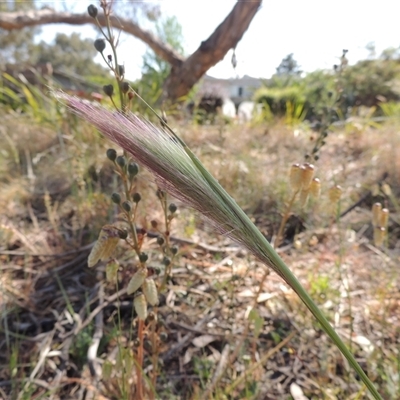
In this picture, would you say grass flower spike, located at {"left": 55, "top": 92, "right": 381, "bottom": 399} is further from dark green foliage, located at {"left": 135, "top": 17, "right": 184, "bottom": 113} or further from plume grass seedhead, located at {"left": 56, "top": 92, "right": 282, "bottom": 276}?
dark green foliage, located at {"left": 135, "top": 17, "right": 184, "bottom": 113}

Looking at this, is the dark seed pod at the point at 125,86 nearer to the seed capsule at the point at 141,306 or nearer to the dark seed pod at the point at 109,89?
the dark seed pod at the point at 109,89

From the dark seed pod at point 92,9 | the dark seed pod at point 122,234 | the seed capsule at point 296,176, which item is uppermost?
the dark seed pod at point 92,9

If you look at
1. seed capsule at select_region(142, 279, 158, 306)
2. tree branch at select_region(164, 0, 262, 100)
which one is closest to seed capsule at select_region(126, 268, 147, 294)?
seed capsule at select_region(142, 279, 158, 306)

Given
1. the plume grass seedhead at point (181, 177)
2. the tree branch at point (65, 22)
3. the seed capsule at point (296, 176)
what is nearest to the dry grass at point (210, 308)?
the seed capsule at point (296, 176)

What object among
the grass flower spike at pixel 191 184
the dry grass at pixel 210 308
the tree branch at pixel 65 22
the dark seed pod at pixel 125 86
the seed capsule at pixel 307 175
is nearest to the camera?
the grass flower spike at pixel 191 184

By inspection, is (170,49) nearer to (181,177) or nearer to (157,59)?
(157,59)
